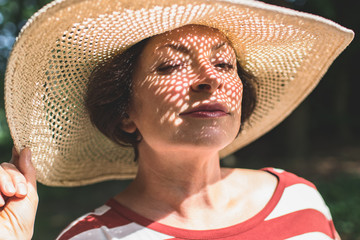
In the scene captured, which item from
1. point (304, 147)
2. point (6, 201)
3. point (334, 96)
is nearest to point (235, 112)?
point (6, 201)

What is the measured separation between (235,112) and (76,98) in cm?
83

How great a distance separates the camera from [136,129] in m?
1.85

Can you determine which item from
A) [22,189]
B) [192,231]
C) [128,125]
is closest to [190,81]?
[128,125]

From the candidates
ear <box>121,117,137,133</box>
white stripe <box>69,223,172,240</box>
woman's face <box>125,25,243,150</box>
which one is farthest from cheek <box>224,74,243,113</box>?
white stripe <box>69,223,172,240</box>

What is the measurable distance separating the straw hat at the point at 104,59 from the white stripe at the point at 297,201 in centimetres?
52

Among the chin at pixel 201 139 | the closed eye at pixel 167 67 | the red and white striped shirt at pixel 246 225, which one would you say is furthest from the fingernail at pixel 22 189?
the closed eye at pixel 167 67

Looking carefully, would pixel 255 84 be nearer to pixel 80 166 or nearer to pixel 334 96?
pixel 80 166

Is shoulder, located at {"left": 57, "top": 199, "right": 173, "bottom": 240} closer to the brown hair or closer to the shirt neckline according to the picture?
the shirt neckline

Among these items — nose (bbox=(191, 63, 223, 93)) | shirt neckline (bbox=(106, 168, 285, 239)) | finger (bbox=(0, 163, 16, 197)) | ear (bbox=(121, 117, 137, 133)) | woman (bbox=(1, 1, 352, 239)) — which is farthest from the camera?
ear (bbox=(121, 117, 137, 133))

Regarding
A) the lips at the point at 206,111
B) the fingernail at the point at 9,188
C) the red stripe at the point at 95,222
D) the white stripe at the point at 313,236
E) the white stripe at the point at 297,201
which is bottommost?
the white stripe at the point at 313,236

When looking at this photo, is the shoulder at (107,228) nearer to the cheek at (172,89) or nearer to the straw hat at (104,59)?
the straw hat at (104,59)

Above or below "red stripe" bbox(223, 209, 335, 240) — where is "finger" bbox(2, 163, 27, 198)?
above

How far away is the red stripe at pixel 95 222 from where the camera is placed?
1531mm

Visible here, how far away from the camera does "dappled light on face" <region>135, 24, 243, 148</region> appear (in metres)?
1.50
